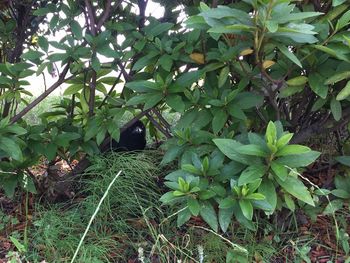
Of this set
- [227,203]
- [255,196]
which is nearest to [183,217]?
[227,203]

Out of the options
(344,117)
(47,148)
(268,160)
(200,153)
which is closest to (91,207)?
(47,148)

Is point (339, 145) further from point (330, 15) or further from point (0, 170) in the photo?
point (0, 170)

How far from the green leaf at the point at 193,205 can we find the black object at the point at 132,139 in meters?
1.14

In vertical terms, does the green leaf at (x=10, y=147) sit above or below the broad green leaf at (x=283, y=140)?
above

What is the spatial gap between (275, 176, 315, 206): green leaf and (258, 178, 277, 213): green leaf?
0.04 m

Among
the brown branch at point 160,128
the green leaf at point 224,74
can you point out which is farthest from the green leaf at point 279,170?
the brown branch at point 160,128

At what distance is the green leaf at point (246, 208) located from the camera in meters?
1.83

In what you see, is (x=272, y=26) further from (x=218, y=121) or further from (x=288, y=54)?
Answer: (x=218, y=121)

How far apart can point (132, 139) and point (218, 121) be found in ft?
3.55

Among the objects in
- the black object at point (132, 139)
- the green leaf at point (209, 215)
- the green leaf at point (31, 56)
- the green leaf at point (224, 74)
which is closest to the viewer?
the green leaf at point (209, 215)

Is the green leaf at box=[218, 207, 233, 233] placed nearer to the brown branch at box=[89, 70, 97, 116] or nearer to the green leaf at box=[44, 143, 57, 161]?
the green leaf at box=[44, 143, 57, 161]

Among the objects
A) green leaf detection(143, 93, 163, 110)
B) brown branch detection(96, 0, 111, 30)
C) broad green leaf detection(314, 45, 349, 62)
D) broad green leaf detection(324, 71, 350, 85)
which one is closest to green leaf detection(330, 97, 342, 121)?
broad green leaf detection(324, 71, 350, 85)

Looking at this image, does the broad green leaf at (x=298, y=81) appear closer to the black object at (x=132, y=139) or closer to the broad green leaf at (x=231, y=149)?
the broad green leaf at (x=231, y=149)

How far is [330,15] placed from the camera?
1.96m
